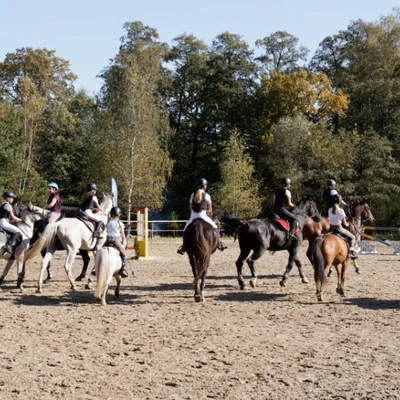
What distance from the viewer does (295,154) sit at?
42.6 m

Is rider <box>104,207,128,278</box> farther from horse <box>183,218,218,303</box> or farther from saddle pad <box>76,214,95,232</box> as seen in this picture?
horse <box>183,218,218,303</box>

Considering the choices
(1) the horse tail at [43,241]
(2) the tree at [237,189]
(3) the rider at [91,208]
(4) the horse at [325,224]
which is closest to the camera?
(1) the horse tail at [43,241]

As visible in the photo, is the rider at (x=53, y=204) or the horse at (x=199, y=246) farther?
the rider at (x=53, y=204)

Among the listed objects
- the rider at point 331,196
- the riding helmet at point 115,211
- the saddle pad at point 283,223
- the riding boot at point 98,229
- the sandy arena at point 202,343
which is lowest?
the sandy arena at point 202,343

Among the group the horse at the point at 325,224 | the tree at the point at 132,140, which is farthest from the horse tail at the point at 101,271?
the tree at the point at 132,140

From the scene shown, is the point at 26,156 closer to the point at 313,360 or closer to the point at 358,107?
the point at 358,107

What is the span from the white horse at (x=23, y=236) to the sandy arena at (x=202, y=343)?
1.47 ft

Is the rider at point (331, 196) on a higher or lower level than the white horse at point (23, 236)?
higher

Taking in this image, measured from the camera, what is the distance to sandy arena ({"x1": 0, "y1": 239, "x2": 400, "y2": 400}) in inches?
247

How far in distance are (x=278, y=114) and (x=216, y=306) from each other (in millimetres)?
37573

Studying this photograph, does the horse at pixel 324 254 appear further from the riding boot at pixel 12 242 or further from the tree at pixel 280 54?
the tree at pixel 280 54

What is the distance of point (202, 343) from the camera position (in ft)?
26.7

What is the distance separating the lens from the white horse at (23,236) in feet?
41.7

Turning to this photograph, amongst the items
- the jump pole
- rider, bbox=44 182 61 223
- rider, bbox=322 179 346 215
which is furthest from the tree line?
rider, bbox=322 179 346 215
